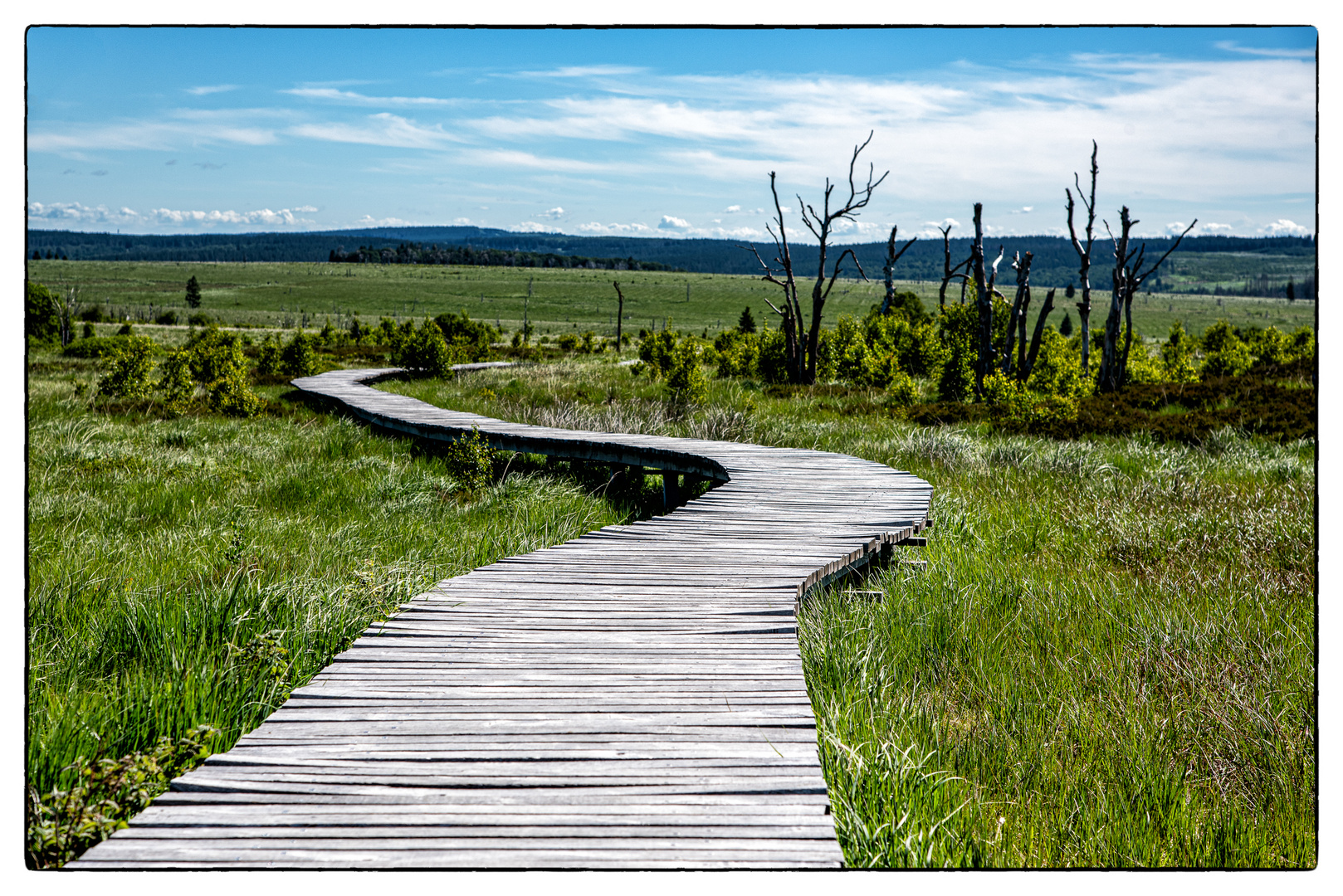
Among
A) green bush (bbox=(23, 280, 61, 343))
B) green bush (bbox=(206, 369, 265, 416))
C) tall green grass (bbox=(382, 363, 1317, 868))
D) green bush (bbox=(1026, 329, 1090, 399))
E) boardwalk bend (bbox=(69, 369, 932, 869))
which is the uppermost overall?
green bush (bbox=(23, 280, 61, 343))

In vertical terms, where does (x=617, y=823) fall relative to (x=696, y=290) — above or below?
below

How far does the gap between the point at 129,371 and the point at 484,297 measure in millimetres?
92968

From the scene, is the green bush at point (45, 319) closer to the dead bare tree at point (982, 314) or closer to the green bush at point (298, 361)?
the green bush at point (298, 361)

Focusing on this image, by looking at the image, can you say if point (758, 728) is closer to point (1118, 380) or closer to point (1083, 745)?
point (1083, 745)

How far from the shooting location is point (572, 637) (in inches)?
143

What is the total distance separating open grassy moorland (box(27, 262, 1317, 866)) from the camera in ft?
9.66

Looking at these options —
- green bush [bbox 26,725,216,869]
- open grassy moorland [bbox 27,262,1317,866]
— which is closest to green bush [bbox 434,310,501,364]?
open grassy moorland [bbox 27,262,1317,866]

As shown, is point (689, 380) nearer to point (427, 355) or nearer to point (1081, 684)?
point (427, 355)

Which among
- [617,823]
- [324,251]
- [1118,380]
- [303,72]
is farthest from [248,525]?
[324,251]

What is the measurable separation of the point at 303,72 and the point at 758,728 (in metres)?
3.17

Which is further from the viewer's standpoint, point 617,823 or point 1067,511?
point 1067,511

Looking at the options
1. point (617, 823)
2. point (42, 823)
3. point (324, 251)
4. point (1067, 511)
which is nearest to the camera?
point (617, 823)

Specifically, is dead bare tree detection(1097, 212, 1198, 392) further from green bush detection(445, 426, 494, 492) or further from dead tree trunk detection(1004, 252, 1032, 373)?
green bush detection(445, 426, 494, 492)

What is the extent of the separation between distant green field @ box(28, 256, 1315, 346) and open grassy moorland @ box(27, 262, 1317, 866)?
195 ft
